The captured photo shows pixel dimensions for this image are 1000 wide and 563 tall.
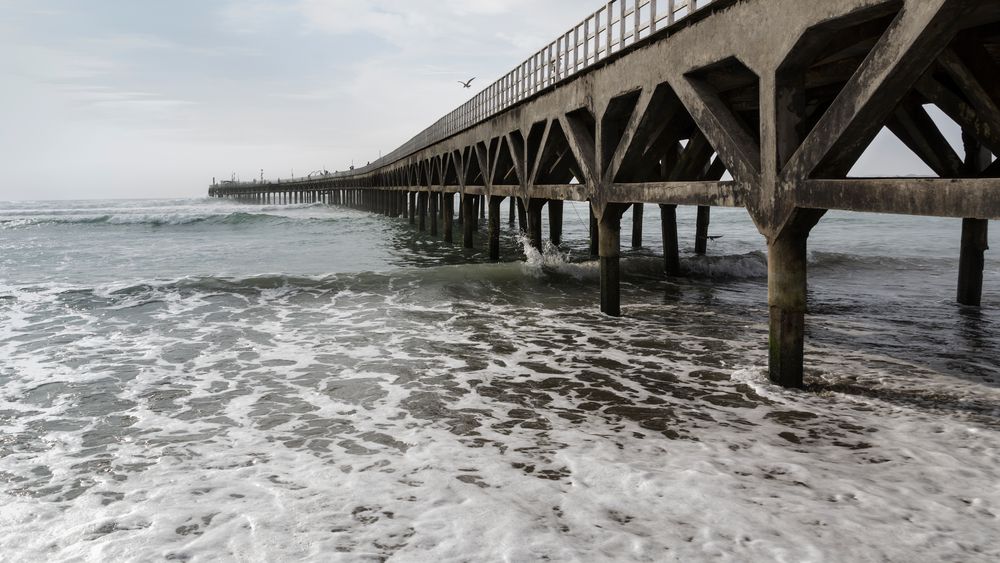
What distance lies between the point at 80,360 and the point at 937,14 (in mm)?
10486

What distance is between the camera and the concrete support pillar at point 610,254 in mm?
10906

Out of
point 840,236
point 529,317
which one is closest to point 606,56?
point 529,317

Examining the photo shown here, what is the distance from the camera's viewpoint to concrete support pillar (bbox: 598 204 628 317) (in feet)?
35.8

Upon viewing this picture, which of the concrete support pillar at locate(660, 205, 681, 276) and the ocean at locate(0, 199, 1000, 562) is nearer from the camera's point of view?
the ocean at locate(0, 199, 1000, 562)

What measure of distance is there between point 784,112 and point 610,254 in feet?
16.7

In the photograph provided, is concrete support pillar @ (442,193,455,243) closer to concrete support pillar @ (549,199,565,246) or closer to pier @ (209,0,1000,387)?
concrete support pillar @ (549,199,565,246)

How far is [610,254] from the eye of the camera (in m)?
11.3

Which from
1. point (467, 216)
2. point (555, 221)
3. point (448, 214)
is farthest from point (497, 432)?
point (448, 214)

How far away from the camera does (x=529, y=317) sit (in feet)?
39.2

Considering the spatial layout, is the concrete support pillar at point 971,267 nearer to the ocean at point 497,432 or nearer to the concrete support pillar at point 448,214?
the ocean at point 497,432

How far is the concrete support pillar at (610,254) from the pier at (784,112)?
25mm

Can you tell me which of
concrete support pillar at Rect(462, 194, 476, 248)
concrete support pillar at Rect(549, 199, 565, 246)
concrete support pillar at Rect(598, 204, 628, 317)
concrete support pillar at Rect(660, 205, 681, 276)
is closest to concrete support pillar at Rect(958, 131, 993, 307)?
Answer: concrete support pillar at Rect(598, 204, 628, 317)

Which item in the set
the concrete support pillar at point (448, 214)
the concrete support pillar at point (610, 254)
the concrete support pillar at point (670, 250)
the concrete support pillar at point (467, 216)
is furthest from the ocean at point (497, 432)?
the concrete support pillar at point (448, 214)

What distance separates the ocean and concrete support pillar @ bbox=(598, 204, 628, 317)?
0.46 metres
